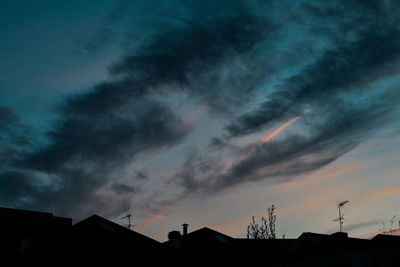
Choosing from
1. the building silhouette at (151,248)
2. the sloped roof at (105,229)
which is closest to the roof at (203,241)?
the building silhouette at (151,248)

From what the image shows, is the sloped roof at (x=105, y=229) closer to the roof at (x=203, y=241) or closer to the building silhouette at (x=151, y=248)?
the building silhouette at (x=151, y=248)

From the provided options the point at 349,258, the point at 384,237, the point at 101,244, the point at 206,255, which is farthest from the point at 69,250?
the point at 384,237

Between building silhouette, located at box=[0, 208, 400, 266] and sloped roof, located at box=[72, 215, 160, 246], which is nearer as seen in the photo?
building silhouette, located at box=[0, 208, 400, 266]

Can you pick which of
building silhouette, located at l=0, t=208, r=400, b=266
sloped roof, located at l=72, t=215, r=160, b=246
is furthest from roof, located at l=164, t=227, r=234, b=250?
sloped roof, located at l=72, t=215, r=160, b=246

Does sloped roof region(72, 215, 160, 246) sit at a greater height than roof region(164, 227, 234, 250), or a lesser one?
greater

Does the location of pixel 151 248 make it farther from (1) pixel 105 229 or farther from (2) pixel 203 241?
(2) pixel 203 241

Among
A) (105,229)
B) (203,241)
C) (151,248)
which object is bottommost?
(151,248)

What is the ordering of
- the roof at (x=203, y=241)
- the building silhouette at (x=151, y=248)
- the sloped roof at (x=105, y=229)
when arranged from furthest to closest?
the roof at (x=203, y=241) → the sloped roof at (x=105, y=229) → the building silhouette at (x=151, y=248)

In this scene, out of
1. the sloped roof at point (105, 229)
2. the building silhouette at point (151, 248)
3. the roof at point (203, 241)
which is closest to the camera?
the building silhouette at point (151, 248)

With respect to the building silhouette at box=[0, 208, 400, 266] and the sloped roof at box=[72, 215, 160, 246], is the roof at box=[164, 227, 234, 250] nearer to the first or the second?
the building silhouette at box=[0, 208, 400, 266]

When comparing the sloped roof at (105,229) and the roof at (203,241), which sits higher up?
the sloped roof at (105,229)

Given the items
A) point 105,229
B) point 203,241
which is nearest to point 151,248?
point 105,229

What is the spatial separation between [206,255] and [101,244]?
402 inches

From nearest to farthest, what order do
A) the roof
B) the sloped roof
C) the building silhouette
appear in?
1. the building silhouette
2. the sloped roof
3. the roof
